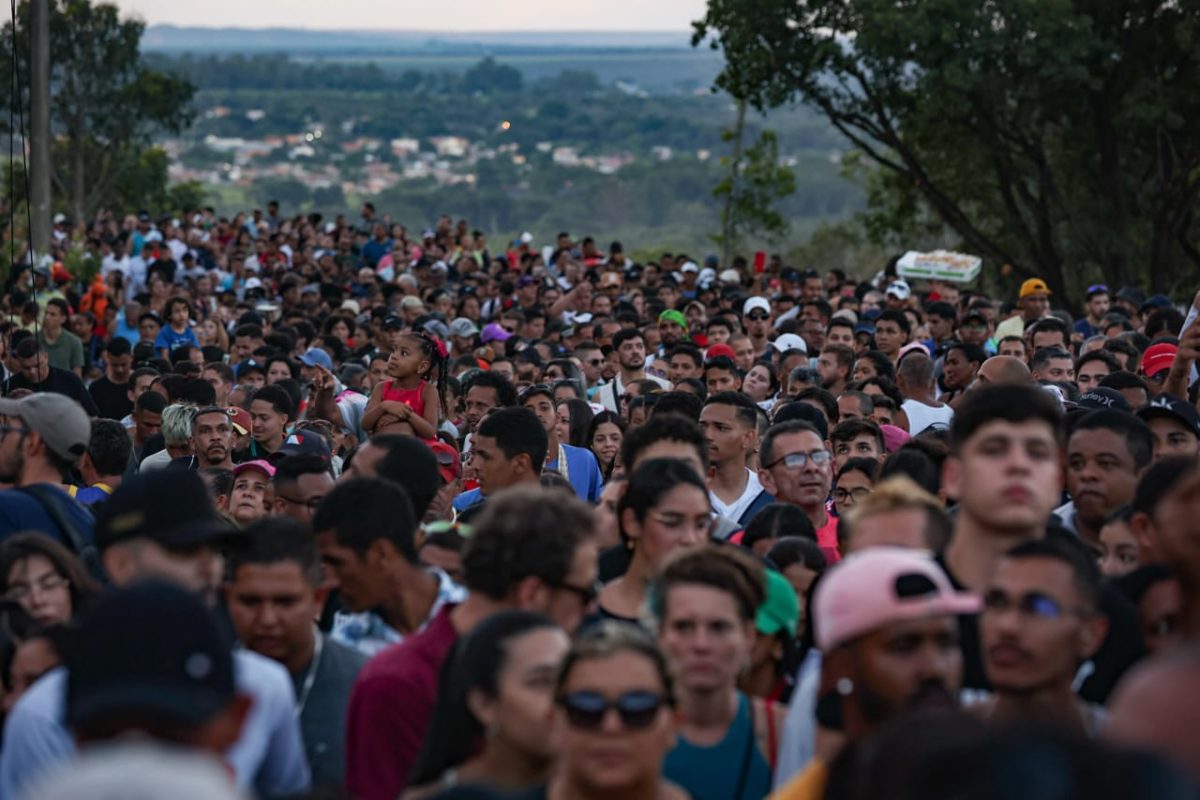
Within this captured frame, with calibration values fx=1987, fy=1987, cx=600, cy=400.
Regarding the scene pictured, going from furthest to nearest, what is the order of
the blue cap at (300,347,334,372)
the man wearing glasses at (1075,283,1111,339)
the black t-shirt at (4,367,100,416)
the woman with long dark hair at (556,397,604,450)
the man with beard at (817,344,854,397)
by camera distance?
the man wearing glasses at (1075,283,1111,339) < the blue cap at (300,347,334,372) < the man with beard at (817,344,854,397) < the black t-shirt at (4,367,100,416) < the woman with long dark hair at (556,397,604,450)

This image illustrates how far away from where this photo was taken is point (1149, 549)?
631 cm

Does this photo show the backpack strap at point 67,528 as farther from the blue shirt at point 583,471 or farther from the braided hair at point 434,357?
the braided hair at point 434,357

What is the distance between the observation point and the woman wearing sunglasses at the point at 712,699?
533cm

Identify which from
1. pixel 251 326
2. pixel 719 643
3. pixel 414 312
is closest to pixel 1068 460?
pixel 719 643

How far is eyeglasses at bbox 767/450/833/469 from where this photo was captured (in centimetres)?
902

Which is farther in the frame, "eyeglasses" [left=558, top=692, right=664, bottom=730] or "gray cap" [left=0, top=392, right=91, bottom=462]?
"gray cap" [left=0, top=392, right=91, bottom=462]

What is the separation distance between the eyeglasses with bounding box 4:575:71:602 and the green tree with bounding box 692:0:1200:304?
23015 mm

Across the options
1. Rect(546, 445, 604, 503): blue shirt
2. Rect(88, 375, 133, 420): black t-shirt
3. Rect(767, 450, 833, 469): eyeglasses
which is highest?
Rect(767, 450, 833, 469): eyeglasses

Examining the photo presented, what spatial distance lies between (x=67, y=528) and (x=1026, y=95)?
78.9 feet

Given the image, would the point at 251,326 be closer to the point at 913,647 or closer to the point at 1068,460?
the point at 1068,460

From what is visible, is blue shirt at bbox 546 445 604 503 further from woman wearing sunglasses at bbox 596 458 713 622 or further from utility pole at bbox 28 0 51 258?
utility pole at bbox 28 0 51 258

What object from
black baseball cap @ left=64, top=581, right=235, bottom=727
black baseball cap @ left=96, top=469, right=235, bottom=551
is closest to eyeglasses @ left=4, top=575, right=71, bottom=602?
black baseball cap @ left=96, top=469, right=235, bottom=551

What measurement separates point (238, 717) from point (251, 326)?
47.6ft

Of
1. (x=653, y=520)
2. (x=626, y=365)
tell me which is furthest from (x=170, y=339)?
(x=653, y=520)
